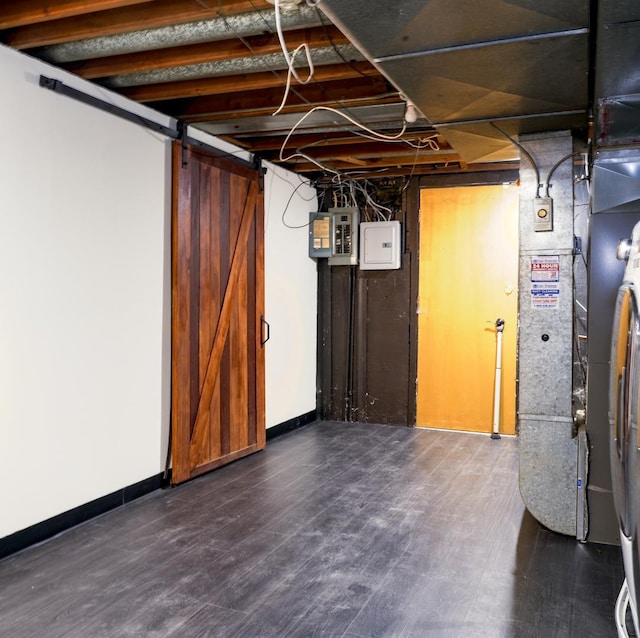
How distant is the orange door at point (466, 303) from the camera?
216 inches

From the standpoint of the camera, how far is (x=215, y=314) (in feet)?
14.2

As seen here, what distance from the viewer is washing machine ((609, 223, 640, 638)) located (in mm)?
1723

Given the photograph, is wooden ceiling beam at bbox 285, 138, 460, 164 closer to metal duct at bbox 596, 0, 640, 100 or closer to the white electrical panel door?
the white electrical panel door

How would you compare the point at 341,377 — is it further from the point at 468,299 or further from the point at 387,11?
the point at 387,11

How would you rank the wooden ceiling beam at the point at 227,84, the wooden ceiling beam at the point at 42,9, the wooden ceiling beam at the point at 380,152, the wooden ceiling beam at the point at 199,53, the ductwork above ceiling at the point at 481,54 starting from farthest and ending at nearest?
the wooden ceiling beam at the point at 380,152
the wooden ceiling beam at the point at 227,84
the wooden ceiling beam at the point at 199,53
the wooden ceiling beam at the point at 42,9
the ductwork above ceiling at the point at 481,54

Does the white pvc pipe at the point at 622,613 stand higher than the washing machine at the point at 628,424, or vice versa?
the washing machine at the point at 628,424

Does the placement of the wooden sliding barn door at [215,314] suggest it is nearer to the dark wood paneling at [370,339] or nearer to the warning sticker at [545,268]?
the dark wood paneling at [370,339]

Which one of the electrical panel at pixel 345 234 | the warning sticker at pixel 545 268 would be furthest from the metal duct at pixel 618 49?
the electrical panel at pixel 345 234

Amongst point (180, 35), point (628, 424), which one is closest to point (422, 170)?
point (180, 35)

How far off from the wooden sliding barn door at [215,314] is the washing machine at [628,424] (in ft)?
8.80

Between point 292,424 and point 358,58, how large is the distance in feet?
11.9

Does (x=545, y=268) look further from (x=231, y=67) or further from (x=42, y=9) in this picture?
(x=42, y=9)

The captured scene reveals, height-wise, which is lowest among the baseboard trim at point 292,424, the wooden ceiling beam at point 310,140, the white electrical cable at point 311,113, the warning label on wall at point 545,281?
the baseboard trim at point 292,424

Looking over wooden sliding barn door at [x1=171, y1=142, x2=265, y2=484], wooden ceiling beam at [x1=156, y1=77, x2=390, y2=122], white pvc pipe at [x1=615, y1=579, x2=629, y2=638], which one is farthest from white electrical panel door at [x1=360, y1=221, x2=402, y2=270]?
white pvc pipe at [x1=615, y1=579, x2=629, y2=638]
